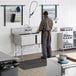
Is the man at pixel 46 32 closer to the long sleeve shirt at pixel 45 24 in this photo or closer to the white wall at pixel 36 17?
the long sleeve shirt at pixel 45 24

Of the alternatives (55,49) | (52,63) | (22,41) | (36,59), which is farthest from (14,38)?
(52,63)

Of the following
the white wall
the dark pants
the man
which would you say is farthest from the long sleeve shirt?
the white wall

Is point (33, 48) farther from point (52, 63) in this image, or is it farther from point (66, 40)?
point (52, 63)

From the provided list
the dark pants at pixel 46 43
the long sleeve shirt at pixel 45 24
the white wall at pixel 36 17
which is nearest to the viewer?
the long sleeve shirt at pixel 45 24

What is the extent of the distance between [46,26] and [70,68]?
373cm

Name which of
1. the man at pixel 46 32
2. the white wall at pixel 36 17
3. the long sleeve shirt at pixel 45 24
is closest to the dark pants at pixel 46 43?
the man at pixel 46 32

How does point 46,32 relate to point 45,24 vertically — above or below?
below

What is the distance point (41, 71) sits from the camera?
19.7ft

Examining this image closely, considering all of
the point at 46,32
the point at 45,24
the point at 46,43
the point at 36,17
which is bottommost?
the point at 46,43

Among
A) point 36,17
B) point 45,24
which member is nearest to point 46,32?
point 45,24

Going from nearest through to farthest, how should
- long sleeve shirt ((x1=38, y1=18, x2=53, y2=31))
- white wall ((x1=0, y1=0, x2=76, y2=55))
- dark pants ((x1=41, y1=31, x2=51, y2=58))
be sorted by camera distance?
long sleeve shirt ((x1=38, y1=18, x2=53, y2=31))
dark pants ((x1=41, y1=31, x2=51, y2=58))
white wall ((x1=0, y1=0, x2=76, y2=55))

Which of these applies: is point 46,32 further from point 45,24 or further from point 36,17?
point 36,17

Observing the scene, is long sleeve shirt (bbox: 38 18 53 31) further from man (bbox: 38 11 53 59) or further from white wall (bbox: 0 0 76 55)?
white wall (bbox: 0 0 76 55)

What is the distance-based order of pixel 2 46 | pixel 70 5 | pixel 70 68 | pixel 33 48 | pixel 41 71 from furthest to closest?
pixel 70 5, pixel 33 48, pixel 2 46, pixel 41 71, pixel 70 68
